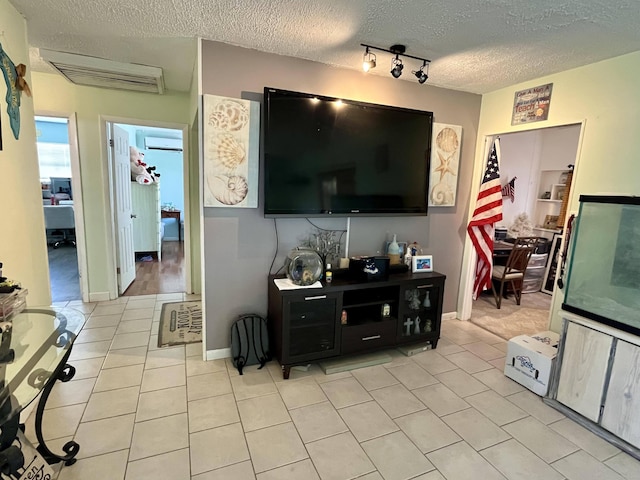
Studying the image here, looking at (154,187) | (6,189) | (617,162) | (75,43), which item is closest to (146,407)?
(6,189)

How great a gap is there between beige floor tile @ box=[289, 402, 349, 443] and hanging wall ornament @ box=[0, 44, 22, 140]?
242cm

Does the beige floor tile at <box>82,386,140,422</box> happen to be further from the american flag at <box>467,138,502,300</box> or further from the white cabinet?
the white cabinet

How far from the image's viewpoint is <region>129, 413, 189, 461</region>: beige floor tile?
1.80 metres

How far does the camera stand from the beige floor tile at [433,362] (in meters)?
2.72

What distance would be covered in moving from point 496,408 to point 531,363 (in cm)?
47

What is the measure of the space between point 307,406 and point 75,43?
10.5 ft

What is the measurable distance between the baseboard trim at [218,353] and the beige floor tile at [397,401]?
124 centimetres

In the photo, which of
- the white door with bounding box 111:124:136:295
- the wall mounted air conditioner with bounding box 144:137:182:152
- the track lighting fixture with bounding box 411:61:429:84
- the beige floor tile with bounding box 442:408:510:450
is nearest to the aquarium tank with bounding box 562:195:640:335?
the beige floor tile with bounding box 442:408:510:450

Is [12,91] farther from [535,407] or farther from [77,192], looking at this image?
[535,407]

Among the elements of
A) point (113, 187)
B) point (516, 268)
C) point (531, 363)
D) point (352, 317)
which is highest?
point (113, 187)

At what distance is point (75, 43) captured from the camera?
99.9 inches

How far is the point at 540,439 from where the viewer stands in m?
2.00

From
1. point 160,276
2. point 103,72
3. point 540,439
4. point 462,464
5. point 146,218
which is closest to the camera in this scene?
point 462,464

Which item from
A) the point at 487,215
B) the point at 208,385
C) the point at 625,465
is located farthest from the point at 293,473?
the point at 487,215
